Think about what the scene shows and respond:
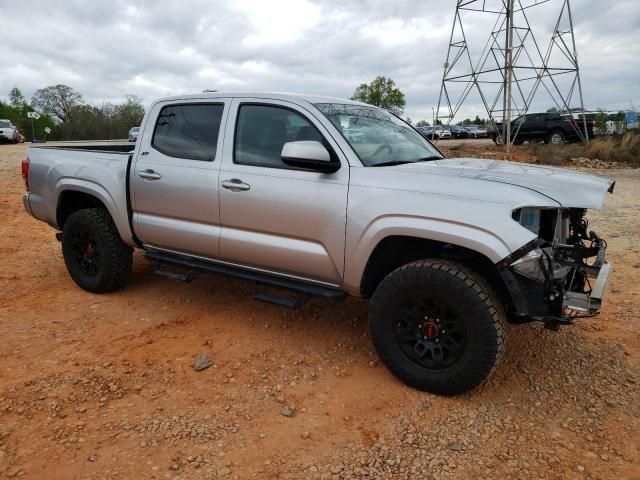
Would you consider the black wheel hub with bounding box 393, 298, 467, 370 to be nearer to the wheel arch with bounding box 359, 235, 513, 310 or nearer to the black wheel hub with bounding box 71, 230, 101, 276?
the wheel arch with bounding box 359, 235, 513, 310

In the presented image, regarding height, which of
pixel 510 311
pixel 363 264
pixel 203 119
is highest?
pixel 203 119

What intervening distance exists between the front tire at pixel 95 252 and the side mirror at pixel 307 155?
2248mm

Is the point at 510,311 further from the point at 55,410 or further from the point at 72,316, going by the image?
the point at 72,316

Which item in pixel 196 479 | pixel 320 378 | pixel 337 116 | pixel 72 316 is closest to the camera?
pixel 196 479

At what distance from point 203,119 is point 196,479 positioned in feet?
9.04

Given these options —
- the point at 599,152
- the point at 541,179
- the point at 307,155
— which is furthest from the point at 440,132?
the point at 307,155

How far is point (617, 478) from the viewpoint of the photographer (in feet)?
8.17

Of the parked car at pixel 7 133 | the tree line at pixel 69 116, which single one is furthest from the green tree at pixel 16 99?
the parked car at pixel 7 133

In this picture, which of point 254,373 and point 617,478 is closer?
point 617,478

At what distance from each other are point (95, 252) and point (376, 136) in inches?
114

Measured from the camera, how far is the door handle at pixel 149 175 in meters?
4.25

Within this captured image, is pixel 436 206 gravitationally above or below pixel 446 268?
above

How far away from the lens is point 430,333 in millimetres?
3141

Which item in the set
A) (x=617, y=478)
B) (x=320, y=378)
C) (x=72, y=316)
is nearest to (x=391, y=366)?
(x=320, y=378)
